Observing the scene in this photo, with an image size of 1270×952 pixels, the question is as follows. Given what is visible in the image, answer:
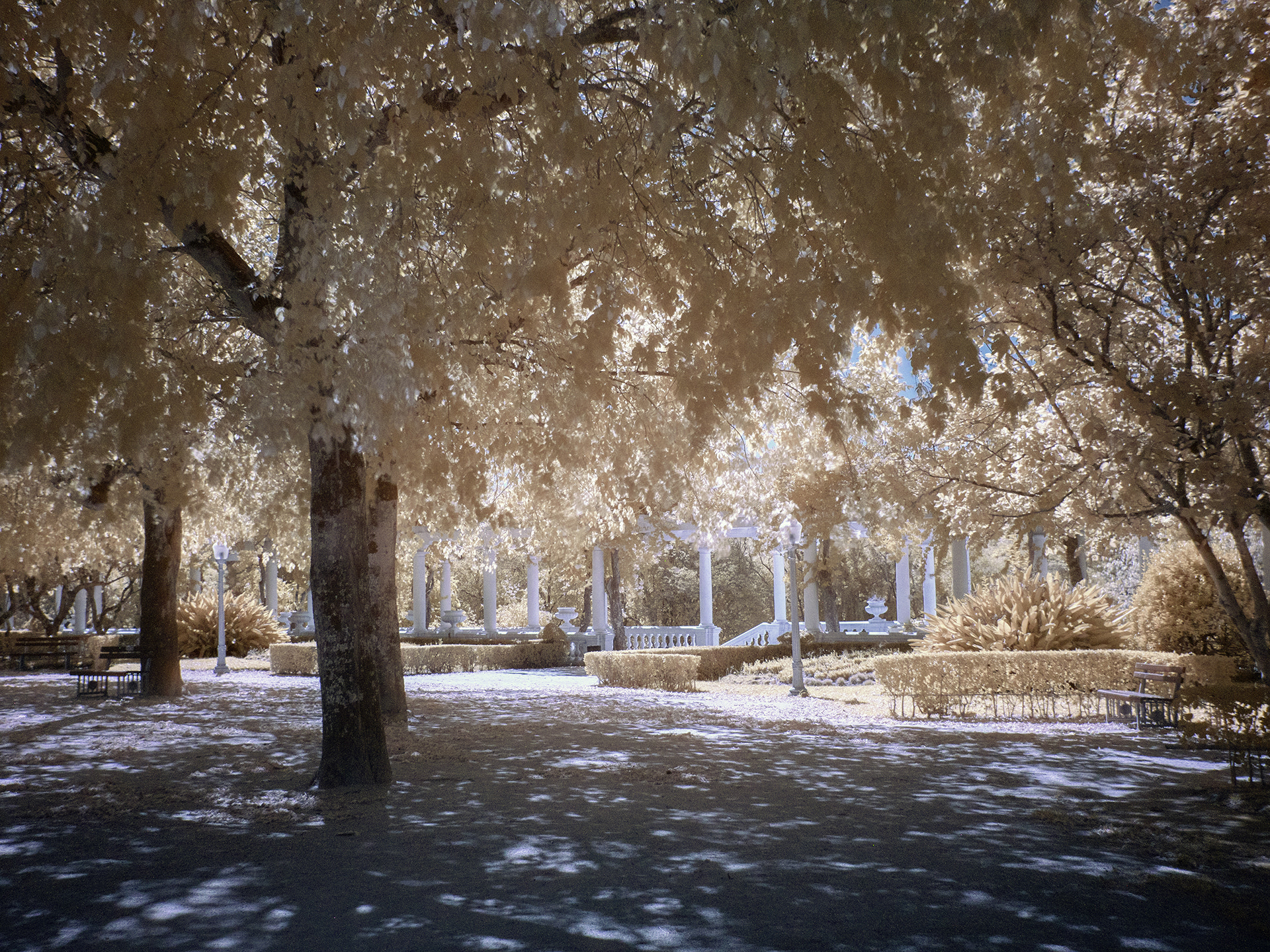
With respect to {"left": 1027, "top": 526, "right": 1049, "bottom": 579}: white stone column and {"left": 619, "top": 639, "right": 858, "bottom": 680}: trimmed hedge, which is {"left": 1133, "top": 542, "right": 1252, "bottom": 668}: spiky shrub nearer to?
{"left": 1027, "top": 526, "right": 1049, "bottom": 579}: white stone column

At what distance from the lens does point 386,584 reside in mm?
12711

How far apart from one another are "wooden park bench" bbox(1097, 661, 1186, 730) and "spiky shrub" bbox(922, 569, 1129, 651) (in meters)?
3.01

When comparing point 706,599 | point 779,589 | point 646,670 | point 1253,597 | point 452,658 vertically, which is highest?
point 1253,597

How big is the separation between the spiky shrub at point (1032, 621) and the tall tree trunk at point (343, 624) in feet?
36.7

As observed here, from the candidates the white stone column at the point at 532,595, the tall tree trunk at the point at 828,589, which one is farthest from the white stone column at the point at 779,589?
the white stone column at the point at 532,595

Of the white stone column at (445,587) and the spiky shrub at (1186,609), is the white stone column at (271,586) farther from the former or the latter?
the spiky shrub at (1186,609)

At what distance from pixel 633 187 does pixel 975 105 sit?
3299mm

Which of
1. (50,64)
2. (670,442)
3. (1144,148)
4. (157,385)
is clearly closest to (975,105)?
(1144,148)

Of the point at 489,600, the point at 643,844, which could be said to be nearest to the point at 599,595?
the point at 489,600

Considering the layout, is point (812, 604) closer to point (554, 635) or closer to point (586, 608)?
point (554, 635)

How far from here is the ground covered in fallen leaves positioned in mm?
4332

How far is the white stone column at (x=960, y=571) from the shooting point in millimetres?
26422

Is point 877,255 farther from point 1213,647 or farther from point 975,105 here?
point 1213,647

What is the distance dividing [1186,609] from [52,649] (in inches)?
1096
